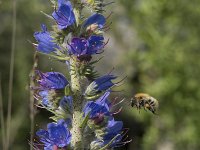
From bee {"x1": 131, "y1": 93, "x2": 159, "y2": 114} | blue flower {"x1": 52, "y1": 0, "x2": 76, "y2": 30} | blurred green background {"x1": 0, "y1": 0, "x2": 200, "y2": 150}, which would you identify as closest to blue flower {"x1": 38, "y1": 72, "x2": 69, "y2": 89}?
blue flower {"x1": 52, "y1": 0, "x2": 76, "y2": 30}

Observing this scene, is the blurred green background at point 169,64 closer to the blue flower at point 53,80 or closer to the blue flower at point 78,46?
the blue flower at point 53,80

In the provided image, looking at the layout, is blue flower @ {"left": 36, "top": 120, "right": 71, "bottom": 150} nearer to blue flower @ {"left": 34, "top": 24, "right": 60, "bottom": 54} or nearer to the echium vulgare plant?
the echium vulgare plant

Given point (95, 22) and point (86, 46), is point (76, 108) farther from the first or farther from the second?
point (95, 22)

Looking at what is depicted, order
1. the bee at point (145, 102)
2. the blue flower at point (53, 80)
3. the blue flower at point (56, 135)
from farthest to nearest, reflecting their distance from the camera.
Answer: the bee at point (145, 102) → the blue flower at point (53, 80) → the blue flower at point (56, 135)

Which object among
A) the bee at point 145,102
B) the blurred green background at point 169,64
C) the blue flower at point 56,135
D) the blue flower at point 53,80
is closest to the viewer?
the blue flower at point 56,135

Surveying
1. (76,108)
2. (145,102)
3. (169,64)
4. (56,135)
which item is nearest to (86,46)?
(76,108)

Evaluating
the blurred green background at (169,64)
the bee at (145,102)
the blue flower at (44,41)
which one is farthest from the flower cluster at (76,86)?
the blurred green background at (169,64)

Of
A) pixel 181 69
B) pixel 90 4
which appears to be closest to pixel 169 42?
pixel 181 69

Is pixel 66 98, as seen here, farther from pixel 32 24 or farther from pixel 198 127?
pixel 32 24
